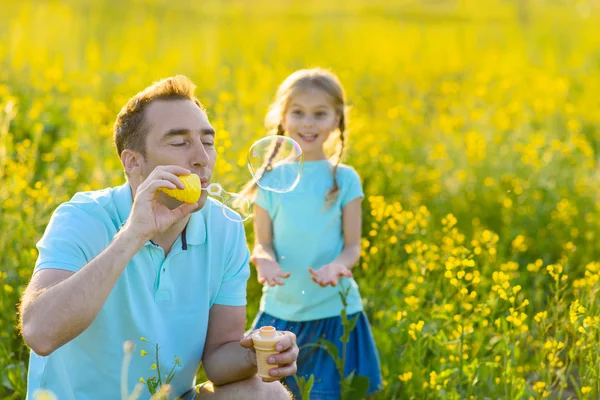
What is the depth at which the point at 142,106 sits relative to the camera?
2576 mm

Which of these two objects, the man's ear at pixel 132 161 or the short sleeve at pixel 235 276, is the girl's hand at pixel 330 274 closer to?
the short sleeve at pixel 235 276

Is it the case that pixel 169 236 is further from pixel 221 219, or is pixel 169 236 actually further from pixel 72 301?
pixel 72 301

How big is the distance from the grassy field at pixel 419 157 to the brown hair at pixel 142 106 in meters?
1.11

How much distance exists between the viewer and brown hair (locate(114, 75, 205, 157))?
255 cm

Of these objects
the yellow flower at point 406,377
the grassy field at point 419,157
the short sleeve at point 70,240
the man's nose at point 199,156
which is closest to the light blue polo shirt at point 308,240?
the grassy field at point 419,157

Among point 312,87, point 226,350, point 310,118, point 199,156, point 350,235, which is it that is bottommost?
point 226,350

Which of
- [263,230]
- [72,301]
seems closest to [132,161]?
[72,301]

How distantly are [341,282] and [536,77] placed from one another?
20.7ft

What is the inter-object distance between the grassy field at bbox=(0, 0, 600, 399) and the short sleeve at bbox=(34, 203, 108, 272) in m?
0.95

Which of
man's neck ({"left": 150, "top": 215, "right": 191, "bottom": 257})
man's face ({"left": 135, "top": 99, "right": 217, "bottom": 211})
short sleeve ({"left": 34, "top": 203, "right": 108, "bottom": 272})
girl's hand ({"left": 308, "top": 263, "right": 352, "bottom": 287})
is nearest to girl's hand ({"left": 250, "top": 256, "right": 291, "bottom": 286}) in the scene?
girl's hand ({"left": 308, "top": 263, "right": 352, "bottom": 287})

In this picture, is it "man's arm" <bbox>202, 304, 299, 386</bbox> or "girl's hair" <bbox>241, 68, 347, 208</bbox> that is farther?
"girl's hair" <bbox>241, 68, 347, 208</bbox>

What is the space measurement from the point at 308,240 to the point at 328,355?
503 millimetres

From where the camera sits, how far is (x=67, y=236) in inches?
90.8

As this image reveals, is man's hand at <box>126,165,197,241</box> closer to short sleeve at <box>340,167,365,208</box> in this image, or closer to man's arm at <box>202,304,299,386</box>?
man's arm at <box>202,304,299,386</box>
